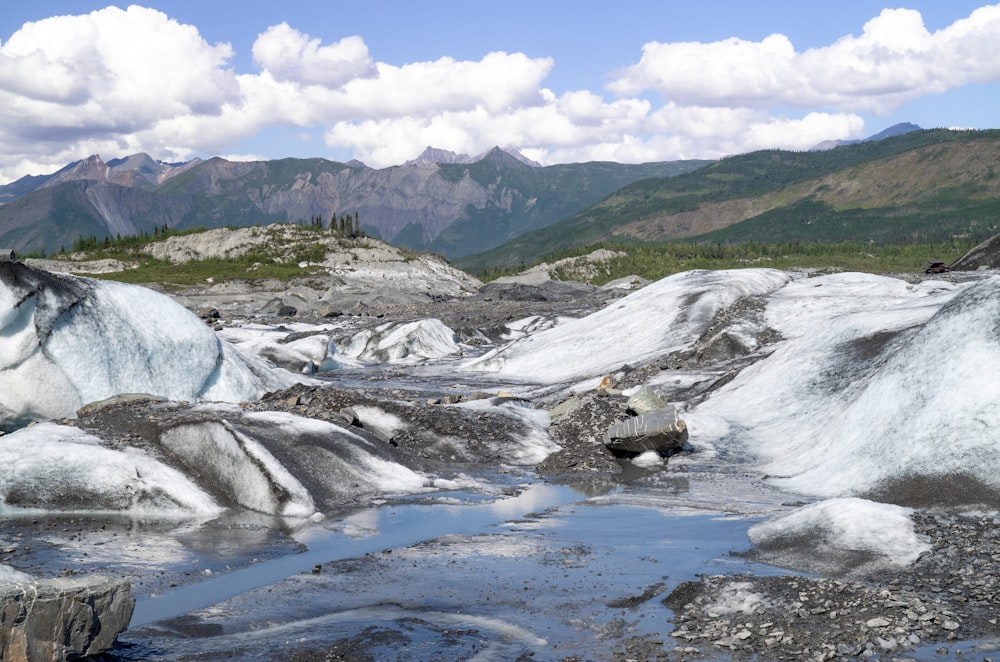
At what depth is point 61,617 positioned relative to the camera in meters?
12.3

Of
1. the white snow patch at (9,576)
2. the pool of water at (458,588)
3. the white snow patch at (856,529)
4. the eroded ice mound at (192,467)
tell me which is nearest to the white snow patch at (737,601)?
the pool of water at (458,588)

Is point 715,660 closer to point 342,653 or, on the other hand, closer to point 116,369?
point 342,653

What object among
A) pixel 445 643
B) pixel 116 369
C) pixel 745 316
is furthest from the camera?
pixel 745 316

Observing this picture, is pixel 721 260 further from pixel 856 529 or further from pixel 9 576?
pixel 9 576

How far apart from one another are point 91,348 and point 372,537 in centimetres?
1514

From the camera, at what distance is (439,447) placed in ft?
100

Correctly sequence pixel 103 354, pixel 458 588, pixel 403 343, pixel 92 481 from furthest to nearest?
pixel 403 343, pixel 103 354, pixel 92 481, pixel 458 588

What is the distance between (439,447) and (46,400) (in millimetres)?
12652

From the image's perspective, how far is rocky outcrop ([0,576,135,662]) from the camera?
38.8ft

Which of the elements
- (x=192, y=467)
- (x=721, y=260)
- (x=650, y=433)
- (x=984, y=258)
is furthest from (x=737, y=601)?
(x=721, y=260)

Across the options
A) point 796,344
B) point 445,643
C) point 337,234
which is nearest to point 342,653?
point 445,643

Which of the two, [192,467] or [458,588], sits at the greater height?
[192,467]

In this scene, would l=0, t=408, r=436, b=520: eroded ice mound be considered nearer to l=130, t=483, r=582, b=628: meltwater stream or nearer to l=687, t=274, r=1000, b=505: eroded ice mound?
l=130, t=483, r=582, b=628: meltwater stream

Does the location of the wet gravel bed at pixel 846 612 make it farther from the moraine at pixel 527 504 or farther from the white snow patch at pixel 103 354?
the white snow patch at pixel 103 354
